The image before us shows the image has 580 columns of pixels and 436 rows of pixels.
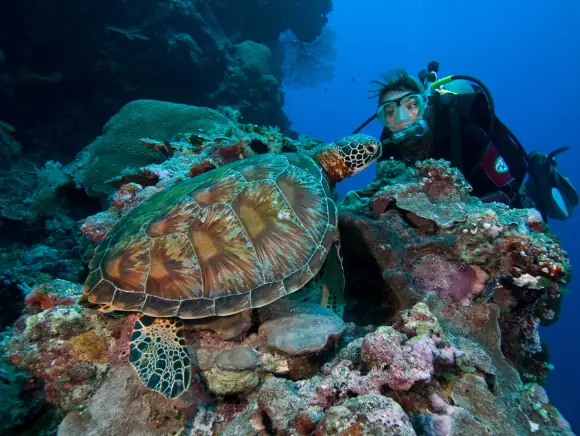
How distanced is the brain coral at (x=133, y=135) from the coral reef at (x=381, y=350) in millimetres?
3120

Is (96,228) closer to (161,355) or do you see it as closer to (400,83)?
(161,355)

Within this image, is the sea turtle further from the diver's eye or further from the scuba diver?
the scuba diver

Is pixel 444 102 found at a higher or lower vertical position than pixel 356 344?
higher

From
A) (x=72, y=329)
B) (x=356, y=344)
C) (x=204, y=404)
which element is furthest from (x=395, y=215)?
(x=72, y=329)

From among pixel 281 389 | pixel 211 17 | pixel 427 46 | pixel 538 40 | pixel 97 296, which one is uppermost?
pixel 427 46

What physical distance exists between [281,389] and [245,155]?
3.00 meters

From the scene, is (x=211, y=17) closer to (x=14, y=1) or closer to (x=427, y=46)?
(x=14, y=1)

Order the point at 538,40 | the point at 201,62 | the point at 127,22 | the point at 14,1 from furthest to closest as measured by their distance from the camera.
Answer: the point at 538,40
the point at 201,62
the point at 127,22
the point at 14,1

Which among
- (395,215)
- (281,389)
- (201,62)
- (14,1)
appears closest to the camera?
(281,389)

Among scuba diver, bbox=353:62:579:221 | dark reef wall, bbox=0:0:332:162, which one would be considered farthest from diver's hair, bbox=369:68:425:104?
dark reef wall, bbox=0:0:332:162

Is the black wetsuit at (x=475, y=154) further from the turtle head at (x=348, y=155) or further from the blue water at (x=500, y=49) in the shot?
the blue water at (x=500, y=49)

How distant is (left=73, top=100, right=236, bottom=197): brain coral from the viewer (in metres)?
5.02

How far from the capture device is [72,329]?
6.56 feet

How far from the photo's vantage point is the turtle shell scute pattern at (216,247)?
2076 mm
